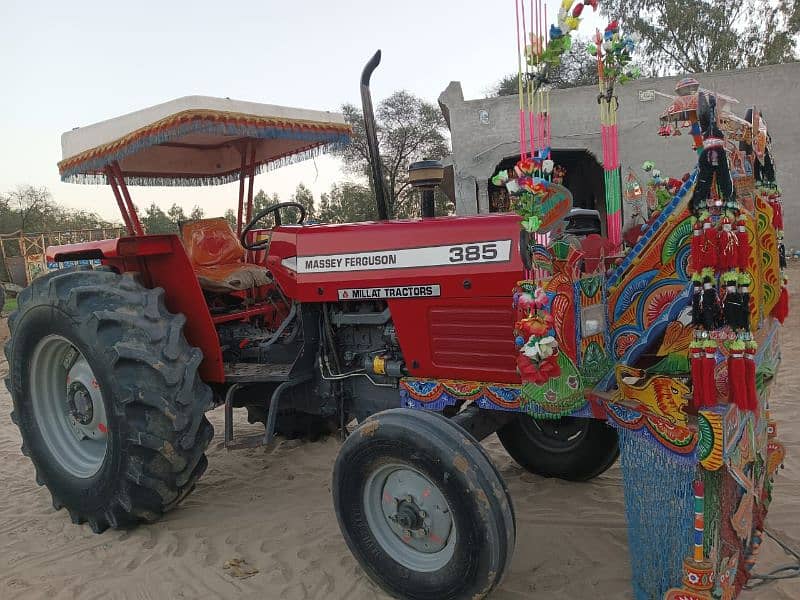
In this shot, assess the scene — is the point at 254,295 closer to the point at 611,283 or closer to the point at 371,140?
the point at 371,140

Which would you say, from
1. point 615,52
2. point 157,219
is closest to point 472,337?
point 615,52

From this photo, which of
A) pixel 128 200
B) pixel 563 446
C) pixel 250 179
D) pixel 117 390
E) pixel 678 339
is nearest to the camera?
pixel 678 339

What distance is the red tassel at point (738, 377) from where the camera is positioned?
1948 mm

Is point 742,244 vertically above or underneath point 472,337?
above

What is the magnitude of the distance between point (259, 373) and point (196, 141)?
173 cm

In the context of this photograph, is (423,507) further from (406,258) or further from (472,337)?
(406,258)

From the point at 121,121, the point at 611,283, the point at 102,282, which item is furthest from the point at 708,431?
the point at 121,121

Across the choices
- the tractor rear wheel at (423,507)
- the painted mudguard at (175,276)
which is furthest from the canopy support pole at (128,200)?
the tractor rear wheel at (423,507)

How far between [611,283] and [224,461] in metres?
3.05

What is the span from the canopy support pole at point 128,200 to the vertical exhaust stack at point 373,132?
5.21 feet

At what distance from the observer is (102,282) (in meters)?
3.33

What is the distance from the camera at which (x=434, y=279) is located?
2.83 m

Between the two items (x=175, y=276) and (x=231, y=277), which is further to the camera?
(x=231, y=277)

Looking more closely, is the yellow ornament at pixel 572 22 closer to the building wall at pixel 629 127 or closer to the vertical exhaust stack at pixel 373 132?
the vertical exhaust stack at pixel 373 132
